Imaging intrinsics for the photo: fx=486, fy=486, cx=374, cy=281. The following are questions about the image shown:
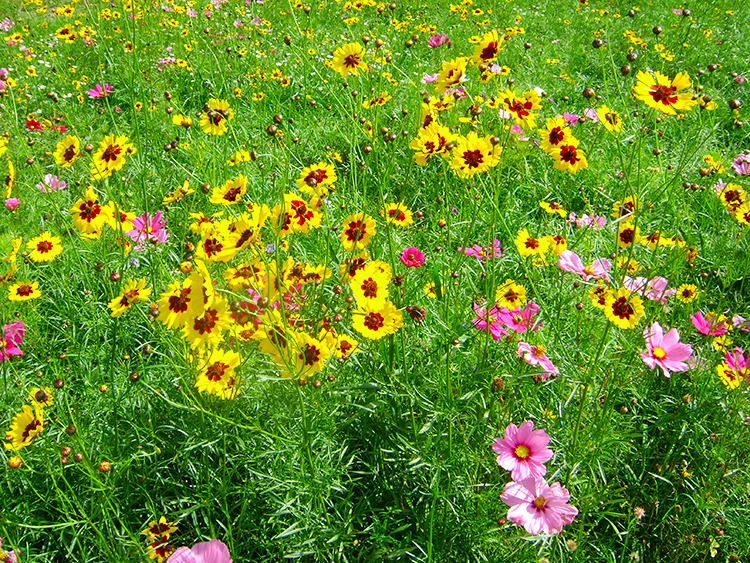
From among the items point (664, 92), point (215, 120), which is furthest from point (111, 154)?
point (664, 92)

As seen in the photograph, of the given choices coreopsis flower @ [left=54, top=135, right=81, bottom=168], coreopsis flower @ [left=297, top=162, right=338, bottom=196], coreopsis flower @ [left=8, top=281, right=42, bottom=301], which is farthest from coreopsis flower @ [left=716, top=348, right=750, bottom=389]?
coreopsis flower @ [left=8, top=281, right=42, bottom=301]

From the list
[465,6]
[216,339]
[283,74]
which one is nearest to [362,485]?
[216,339]

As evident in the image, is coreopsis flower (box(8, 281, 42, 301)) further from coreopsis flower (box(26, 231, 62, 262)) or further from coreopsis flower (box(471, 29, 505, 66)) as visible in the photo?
coreopsis flower (box(471, 29, 505, 66))

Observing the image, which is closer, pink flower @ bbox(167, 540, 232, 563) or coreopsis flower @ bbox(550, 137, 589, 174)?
pink flower @ bbox(167, 540, 232, 563)

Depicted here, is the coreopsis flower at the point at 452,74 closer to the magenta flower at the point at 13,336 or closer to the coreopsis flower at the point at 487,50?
the coreopsis flower at the point at 487,50

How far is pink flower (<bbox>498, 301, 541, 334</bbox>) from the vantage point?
4.36ft

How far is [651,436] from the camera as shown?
150 centimetres

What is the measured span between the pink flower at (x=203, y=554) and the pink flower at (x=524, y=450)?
567 mm

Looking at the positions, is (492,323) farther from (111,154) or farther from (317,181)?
(111,154)

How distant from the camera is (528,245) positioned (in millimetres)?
1541

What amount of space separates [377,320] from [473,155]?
0.49m

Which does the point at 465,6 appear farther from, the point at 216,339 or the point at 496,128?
the point at 216,339

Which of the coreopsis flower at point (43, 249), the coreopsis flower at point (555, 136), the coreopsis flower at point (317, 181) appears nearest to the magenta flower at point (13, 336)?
the coreopsis flower at point (43, 249)

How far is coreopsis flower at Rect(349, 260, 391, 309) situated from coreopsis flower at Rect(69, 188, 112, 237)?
79 centimetres
